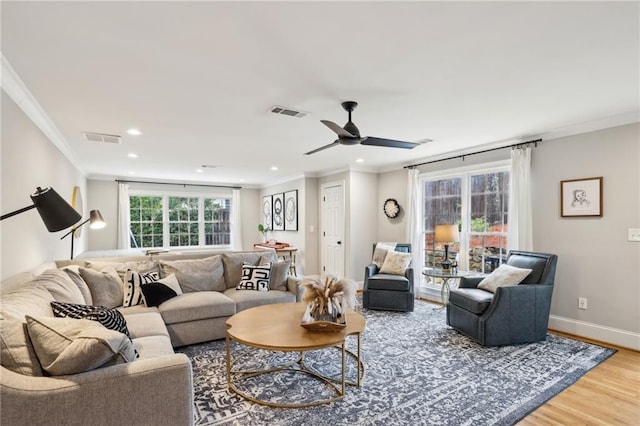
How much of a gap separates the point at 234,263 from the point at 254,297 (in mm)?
650

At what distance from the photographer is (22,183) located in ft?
8.46

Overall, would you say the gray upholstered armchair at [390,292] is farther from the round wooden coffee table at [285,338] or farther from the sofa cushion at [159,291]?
the sofa cushion at [159,291]

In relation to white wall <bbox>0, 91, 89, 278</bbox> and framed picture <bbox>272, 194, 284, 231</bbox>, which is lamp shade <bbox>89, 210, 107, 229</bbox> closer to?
white wall <bbox>0, 91, 89, 278</bbox>

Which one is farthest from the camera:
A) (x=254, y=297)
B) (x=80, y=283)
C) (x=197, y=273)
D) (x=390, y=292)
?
(x=390, y=292)

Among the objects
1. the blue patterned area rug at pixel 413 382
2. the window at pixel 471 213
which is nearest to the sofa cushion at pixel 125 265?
the blue patterned area rug at pixel 413 382

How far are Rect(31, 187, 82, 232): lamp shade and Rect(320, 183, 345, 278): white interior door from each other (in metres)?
4.89

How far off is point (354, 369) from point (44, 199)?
2514mm

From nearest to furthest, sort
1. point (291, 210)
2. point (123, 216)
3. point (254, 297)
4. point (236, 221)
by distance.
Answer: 1. point (254, 297)
2. point (123, 216)
3. point (291, 210)
4. point (236, 221)

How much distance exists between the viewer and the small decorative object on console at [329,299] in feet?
8.16

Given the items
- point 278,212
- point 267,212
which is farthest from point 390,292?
point 267,212

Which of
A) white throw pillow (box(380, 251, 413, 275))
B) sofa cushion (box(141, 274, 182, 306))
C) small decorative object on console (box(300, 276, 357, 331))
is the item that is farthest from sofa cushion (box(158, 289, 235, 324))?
white throw pillow (box(380, 251, 413, 275))

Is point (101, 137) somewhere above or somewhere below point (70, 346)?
above

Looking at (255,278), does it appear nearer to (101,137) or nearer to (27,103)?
(101,137)

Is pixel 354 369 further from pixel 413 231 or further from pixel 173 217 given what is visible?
pixel 173 217
